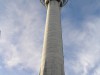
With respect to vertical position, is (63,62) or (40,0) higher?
(40,0)

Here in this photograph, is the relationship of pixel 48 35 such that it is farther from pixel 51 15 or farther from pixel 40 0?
pixel 40 0

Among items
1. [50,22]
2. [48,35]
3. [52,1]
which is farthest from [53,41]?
[52,1]

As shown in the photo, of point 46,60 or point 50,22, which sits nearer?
point 46,60

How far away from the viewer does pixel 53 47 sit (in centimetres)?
4306

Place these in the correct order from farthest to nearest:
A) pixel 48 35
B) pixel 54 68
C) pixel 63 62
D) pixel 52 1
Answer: pixel 52 1
pixel 48 35
pixel 63 62
pixel 54 68

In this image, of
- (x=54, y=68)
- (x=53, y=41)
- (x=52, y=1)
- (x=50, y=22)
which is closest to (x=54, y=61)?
(x=54, y=68)

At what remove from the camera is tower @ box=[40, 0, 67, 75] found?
40219mm

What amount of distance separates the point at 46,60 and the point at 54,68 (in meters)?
2.43

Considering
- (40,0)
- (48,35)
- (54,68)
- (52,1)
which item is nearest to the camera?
(54,68)

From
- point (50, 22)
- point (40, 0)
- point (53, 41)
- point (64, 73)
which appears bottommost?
point (64, 73)

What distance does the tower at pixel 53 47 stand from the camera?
40.2 metres

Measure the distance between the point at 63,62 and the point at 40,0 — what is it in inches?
927

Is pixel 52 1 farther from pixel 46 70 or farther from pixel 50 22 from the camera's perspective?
pixel 46 70

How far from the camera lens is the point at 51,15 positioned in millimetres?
49750
